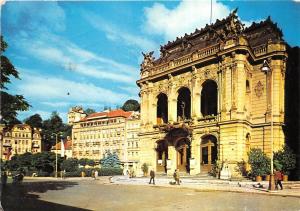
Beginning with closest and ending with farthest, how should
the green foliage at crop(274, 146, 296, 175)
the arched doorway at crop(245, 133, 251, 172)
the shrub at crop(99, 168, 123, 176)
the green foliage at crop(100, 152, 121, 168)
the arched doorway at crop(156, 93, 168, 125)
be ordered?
the green foliage at crop(274, 146, 296, 175), the arched doorway at crop(245, 133, 251, 172), the arched doorway at crop(156, 93, 168, 125), the shrub at crop(99, 168, 123, 176), the green foliage at crop(100, 152, 121, 168)

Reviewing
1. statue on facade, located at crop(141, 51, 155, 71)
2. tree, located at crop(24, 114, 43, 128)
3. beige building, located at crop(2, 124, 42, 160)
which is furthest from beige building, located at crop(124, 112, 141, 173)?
tree, located at crop(24, 114, 43, 128)

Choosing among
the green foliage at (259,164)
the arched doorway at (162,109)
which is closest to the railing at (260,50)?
the green foliage at (259,164)

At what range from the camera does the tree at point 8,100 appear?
1639cm

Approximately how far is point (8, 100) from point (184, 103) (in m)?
24.0

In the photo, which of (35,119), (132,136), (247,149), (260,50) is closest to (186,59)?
(260,50)

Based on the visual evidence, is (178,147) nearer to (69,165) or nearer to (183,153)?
(183,153)

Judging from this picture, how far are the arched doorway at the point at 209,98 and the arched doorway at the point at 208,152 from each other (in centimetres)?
365

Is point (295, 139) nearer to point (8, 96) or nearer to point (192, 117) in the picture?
point (192, 117)

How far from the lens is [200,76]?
3575 centimetres

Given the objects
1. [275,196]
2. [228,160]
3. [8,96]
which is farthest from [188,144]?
[8,96]

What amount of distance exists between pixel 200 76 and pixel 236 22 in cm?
603

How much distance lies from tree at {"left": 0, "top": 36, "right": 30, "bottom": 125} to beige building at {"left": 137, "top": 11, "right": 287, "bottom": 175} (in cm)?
1905

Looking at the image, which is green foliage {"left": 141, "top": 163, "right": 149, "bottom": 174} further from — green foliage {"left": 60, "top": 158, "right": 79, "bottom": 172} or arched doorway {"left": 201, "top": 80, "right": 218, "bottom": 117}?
green foliage {"left": 60, "top": 158, "right": 79, "bottom": 172}

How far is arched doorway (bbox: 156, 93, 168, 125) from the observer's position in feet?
137
